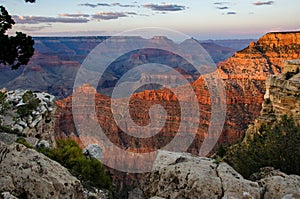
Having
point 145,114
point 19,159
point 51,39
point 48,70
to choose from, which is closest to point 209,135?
point 145,114

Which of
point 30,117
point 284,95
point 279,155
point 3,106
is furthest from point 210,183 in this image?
point 3,106

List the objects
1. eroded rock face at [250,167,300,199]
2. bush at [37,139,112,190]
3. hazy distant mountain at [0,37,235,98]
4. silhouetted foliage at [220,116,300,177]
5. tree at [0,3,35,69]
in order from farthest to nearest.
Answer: hazy distant mountain at [0,37,235,98] → bush at [37,139,112,190] → tree at [0,3,35,69] → silhouetted foliage at [220,116,300,177] → eroded rock face at [250,167,300,199]

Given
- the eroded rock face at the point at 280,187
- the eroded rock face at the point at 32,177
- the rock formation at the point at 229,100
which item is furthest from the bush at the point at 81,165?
the rock formation at the point at 229,100

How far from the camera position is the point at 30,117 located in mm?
17188

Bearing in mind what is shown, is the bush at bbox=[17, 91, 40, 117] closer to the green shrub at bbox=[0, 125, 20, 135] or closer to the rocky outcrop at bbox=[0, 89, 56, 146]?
the rocky outcrop at bbox=[0, 89, 56, 146]

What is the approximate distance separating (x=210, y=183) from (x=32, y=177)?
3.12 meters

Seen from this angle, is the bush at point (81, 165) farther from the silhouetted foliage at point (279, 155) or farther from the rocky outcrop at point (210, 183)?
the rocky outcrop at point (210, 183)

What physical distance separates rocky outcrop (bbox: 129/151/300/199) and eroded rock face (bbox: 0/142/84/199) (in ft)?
5.28

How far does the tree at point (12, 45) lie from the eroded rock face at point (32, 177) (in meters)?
4.92

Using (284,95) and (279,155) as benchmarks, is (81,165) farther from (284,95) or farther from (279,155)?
(284,95)

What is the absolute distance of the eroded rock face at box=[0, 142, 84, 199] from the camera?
554 centimetres

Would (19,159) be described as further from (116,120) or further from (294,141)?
(116,120)

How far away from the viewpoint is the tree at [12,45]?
33.3 feet

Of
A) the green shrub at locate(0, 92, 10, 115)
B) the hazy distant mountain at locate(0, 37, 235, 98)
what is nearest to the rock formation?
the green shrub at locate(0, 92, 10, 115)
